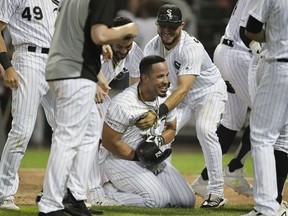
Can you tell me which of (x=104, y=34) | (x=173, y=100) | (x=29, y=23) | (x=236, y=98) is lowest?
(x=236, y=98)

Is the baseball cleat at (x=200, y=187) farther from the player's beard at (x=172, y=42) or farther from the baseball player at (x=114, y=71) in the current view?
the player's beard at (x=172, y=42)

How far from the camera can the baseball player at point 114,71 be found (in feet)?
25.5

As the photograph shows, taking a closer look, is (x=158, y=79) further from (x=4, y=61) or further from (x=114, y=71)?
(x=4, y=61)

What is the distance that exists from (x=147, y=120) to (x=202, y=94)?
37.9 inches

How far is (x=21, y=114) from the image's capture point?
7.26 metres

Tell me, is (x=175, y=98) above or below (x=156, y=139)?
above

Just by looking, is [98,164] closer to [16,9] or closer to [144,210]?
[144,210]

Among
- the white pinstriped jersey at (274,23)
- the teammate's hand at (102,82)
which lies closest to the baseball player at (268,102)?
the white pinstriped jersey at (274,23)

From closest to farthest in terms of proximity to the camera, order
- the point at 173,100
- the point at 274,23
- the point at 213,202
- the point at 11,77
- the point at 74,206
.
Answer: the point at 274,23 → the point at 74,206 → the point at 11,77 → the point at 173,100 → the point at 213,202

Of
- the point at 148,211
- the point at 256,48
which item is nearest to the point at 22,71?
the point at 148,211

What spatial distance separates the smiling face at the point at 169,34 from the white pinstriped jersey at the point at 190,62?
0.17 ft

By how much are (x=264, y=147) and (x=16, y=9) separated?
7.97ft

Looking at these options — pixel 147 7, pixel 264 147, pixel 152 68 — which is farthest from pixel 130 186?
pixel 147 7

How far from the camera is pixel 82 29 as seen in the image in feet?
20.4
